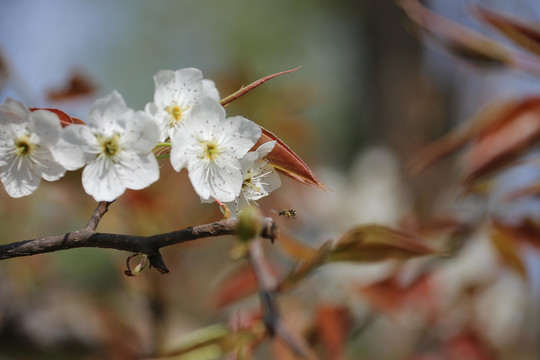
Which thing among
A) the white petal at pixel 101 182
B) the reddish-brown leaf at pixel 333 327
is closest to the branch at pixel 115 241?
the white petal at pixel 101 182

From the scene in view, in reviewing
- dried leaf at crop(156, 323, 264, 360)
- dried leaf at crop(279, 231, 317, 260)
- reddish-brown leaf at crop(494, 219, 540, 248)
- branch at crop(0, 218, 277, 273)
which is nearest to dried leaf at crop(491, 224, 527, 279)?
reddish-brown leaf at crop(494, 219, 540, 248)

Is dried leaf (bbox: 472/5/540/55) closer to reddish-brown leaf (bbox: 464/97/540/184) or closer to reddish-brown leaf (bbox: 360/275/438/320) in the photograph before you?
reddish-brown leaf (bbox: 464/97/540/184)

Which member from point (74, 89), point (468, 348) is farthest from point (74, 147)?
point (468, 348)

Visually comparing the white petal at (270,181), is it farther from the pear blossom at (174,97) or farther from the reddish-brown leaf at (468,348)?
the reddish-brown leaf at (468,348)

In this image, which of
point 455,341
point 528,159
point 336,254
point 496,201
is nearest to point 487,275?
point 455,341

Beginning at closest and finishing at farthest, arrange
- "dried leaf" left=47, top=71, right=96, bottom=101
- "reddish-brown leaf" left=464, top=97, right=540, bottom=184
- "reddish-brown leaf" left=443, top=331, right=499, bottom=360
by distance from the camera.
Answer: "reddish-brown leaf" left=464, top=97, right=540, bottom=184
"dried leaf" left=47, top=71, right=96, bottom=101
"reddish-brown leaf" left=443, top=331, right=499, bottom=360
